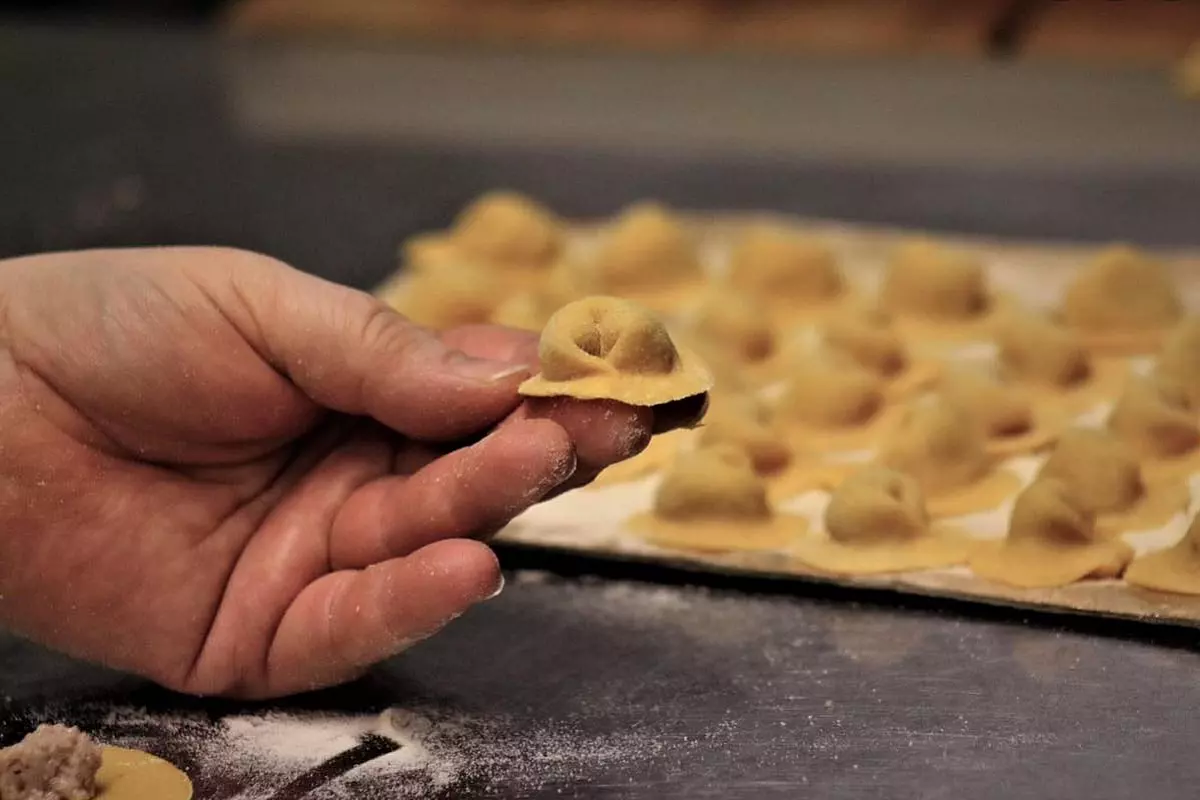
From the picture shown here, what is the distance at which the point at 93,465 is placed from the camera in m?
1.04

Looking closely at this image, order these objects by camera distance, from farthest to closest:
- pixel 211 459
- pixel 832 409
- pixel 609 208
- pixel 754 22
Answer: pixel 754 22 → pixel 609 208 → pixel 832 409 → pixel 211 459

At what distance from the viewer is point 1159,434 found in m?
1.32

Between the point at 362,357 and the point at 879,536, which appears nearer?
the point at 362,357

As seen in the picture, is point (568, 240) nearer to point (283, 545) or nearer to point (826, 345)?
point (826, 345)

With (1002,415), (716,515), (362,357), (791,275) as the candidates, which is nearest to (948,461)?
(1002,415)

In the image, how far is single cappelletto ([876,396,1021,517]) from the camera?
4.27 feet

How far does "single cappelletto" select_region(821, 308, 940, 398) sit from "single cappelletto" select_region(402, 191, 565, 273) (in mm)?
434

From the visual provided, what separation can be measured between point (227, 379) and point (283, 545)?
0.13 m

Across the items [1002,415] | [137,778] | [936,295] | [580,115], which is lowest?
A: [137,778]

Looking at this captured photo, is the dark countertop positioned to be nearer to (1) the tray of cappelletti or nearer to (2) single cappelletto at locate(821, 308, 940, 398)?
(1) the tray of cappelletti

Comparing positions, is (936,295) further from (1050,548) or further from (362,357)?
(362,357)

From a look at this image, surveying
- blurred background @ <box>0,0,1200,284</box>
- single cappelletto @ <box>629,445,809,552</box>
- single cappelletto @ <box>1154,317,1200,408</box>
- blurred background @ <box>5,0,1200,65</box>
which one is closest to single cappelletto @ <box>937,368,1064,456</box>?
single cappelletto @ <box>1154,317,1200,408</box>

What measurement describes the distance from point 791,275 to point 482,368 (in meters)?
0.78

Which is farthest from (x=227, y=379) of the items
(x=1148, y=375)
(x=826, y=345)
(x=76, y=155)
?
(x=76, y=155)
